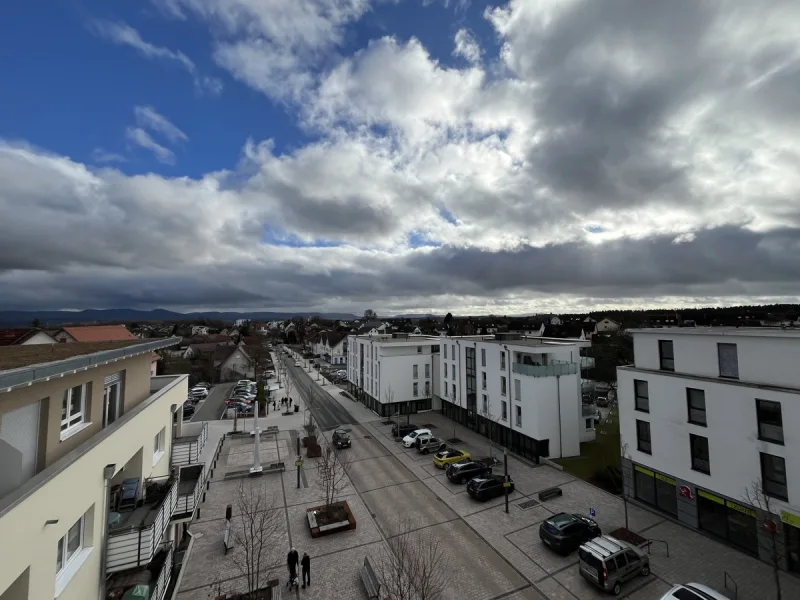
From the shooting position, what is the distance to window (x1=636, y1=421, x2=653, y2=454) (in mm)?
22062

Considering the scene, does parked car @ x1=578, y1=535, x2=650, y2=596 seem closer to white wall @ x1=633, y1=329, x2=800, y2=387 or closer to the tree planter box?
white wall @ x1=633, y1=329, x2=800, y2=387

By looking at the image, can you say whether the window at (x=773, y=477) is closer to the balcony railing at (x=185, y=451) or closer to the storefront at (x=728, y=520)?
the storefront at (x=728, y=520)

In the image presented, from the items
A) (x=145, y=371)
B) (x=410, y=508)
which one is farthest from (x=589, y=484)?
(x=145, y=371)

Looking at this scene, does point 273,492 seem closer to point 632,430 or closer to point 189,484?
point 189,484

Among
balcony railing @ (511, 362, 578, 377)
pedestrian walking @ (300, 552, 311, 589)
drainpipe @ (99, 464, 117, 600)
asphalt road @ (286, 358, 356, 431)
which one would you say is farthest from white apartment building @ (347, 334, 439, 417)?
drainpipe @ (99, 464, 117, 600)

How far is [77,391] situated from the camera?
1041cm

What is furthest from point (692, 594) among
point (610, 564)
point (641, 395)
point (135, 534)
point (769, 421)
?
point (135, 534)

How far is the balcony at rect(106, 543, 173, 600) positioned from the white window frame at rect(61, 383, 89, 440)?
489cm

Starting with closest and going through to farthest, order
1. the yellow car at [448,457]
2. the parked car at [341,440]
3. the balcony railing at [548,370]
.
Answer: the yellow car at [448,457]
the balcony railing at [548,370]
the parked car at [341,440]

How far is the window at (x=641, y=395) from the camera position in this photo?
73.1 ft

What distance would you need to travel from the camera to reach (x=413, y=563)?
1655cm

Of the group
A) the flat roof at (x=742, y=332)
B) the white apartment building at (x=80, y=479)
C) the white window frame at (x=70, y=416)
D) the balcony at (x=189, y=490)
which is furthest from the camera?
the flat roof at (x=742, y=332)

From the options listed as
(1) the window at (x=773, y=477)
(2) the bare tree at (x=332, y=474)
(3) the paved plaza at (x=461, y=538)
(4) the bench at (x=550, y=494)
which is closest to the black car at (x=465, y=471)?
(3) the paved plaza at (x=461, y=538)

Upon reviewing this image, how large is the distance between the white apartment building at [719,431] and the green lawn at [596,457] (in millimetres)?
4575
